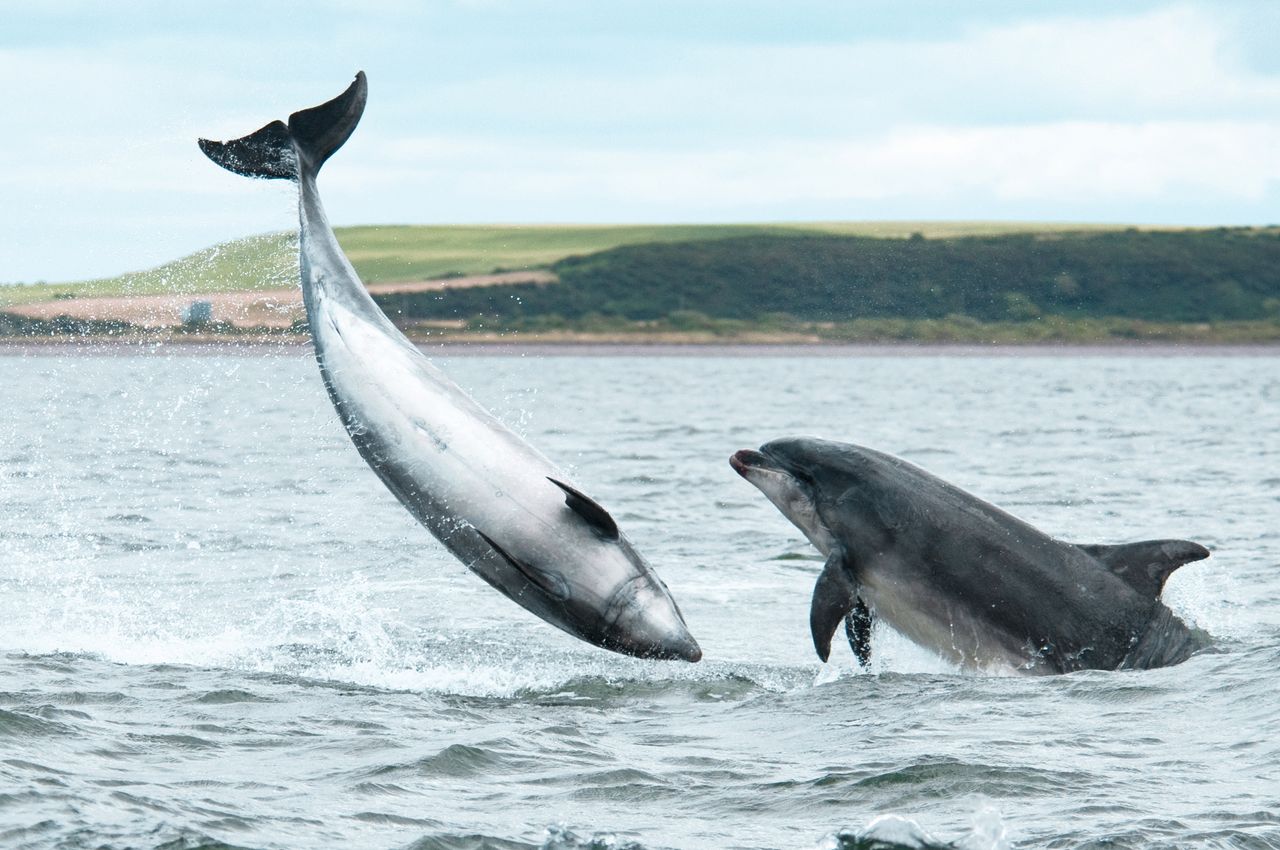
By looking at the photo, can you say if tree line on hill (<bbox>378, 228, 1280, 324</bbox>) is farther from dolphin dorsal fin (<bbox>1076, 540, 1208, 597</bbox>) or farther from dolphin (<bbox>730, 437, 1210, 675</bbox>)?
dolphin dorsal fin (<bbox>1076, 540, 1208, 597</bbox>)

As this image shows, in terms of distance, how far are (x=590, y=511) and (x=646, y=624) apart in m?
0.78

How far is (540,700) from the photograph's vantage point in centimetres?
1075

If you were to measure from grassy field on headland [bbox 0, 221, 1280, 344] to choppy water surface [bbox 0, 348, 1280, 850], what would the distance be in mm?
84278

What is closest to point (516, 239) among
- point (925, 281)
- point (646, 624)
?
point (925, 281)

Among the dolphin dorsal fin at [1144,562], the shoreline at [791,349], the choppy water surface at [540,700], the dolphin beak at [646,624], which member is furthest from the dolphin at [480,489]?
the shoreline at [791,349]

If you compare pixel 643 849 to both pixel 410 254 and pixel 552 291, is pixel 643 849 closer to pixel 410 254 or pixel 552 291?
pixel 552 291

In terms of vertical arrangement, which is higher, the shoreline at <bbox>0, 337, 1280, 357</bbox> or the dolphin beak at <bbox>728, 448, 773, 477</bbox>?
the dolphin beak at <bbox>728, 448, 773, 477</bbox>

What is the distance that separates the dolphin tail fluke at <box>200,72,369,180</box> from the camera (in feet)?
40.7

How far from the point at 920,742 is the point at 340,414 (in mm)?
4258

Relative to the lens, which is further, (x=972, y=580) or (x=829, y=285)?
(x=829, y=285)

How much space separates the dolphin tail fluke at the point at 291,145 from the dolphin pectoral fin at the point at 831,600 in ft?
15.6

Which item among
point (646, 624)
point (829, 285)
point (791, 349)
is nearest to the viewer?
point (646, 624)

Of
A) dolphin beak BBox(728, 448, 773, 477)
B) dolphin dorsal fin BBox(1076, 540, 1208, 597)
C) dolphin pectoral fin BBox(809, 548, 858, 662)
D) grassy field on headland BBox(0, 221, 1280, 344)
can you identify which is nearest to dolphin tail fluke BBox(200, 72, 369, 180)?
dolphin beak BBox(728, 448, 773, 477)

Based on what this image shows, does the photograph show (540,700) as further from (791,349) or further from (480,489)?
(791,349)
